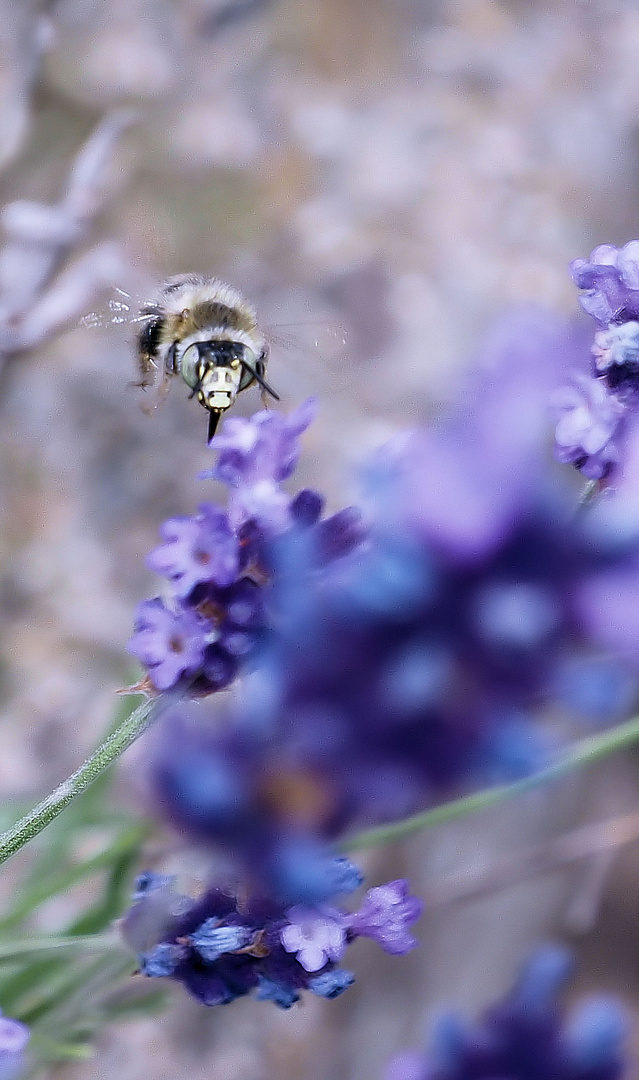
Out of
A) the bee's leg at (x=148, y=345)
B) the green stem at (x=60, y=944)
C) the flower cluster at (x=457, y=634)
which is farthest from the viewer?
the bee's leg at (x=148, y=345)

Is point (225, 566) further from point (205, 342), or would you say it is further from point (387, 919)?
point (205, 342)

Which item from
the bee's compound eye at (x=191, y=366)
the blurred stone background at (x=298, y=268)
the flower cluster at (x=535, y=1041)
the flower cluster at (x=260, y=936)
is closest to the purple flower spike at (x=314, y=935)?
the flower cluster at (x=260, y=936)

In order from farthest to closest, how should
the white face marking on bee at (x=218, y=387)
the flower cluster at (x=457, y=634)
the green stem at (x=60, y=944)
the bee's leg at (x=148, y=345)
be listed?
the bee's leg at (x=148, y=345), the white face marking on bee at (x=218, y=387), the green stem at (x=60, y=944), the flower cluster at (x=457, y=634)

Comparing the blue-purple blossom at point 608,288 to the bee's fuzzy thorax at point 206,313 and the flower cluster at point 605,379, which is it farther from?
the bee's fuzzy thorax at point 206,313

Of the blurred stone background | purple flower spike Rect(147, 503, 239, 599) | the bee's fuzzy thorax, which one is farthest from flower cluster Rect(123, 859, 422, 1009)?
the blurred stone background

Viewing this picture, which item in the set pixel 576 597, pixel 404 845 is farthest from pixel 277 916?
pixel 404 845

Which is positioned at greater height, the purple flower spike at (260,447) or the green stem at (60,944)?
the purple flower spike at (260,447)

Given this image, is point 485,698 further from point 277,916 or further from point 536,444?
point 277,916
